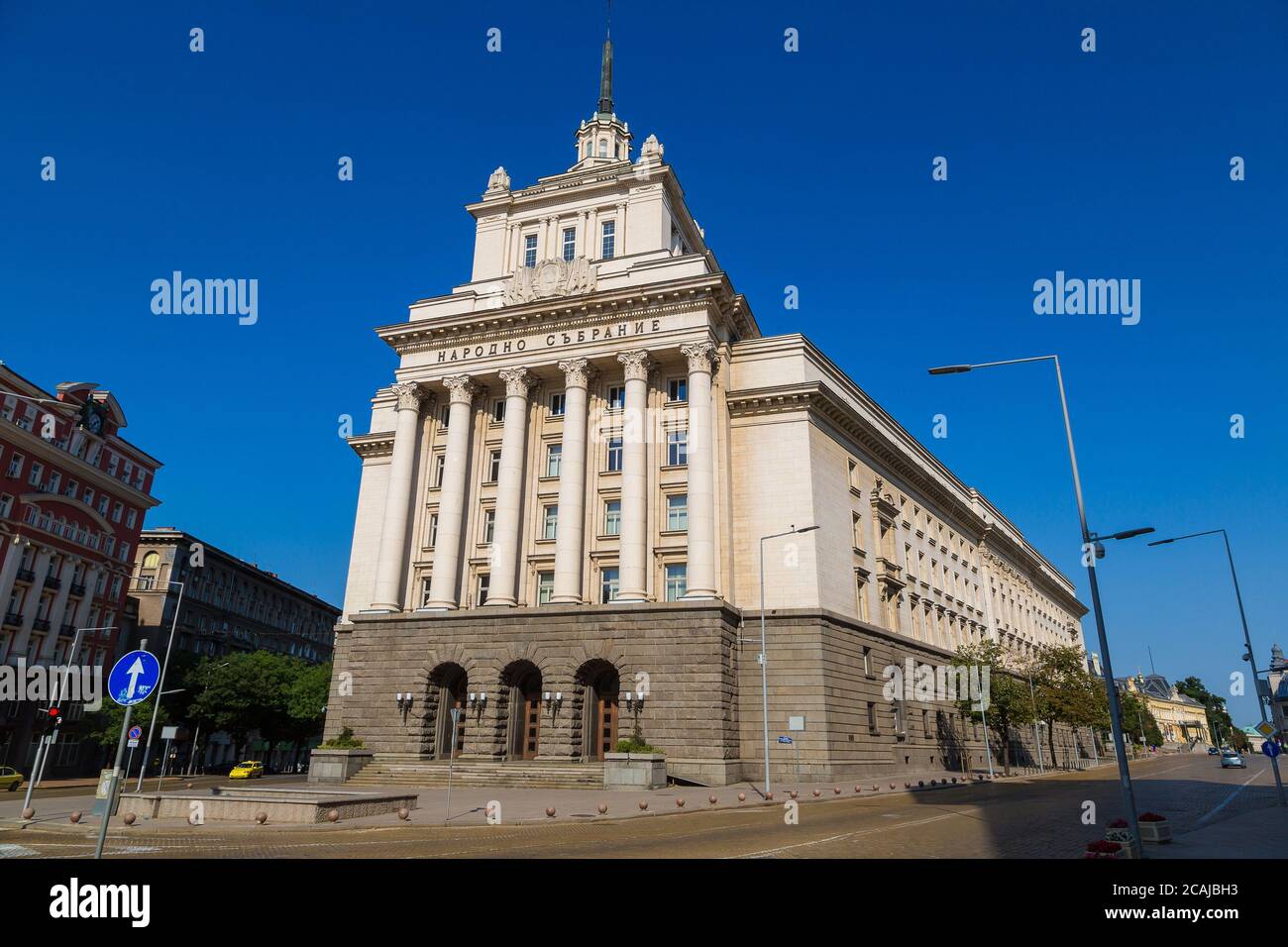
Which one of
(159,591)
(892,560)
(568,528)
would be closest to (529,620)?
(568,528)

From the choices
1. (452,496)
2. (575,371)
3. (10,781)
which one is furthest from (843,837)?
(10,781)

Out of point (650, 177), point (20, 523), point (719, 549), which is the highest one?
point (650, 177)

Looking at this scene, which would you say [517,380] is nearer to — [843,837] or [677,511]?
[677,511]

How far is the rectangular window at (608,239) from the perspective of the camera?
1882 inches

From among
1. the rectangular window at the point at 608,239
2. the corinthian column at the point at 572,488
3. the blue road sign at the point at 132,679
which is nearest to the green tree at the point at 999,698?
the corinthian column at the point at 572,488

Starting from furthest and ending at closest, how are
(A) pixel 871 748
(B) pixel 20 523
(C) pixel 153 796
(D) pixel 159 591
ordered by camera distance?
(D) pixel 159 591, (B) pixel 20 523, (A) pixel 871 748, (C) pixel 153 796

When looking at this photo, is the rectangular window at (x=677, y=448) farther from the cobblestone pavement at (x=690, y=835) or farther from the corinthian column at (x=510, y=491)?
the cobblestone pavement at (x=690, y=835)

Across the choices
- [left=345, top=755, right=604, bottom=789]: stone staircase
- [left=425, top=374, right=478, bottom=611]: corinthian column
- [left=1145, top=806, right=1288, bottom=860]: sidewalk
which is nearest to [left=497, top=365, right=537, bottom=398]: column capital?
[left=425, top=374, right=478, bottom=611]: corinthian column

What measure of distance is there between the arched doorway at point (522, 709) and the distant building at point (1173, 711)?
16115 centimetres

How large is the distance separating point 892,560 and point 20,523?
6220 cm

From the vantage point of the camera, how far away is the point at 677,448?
42719mm

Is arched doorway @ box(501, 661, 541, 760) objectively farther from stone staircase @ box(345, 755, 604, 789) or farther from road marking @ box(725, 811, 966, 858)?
road marking @ box(725, 811, 966, 858)

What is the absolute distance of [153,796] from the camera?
2230 centimetres
